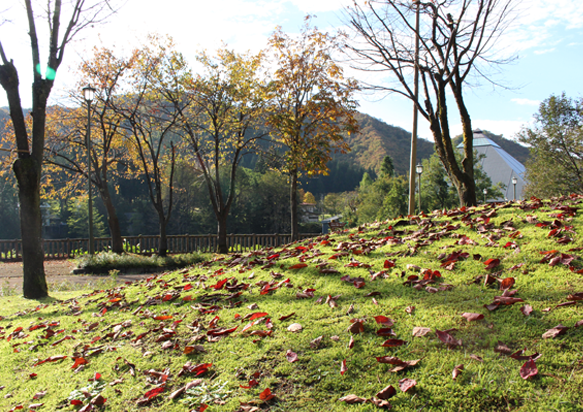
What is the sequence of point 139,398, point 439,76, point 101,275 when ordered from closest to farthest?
point 139,398, point 439,76, point 101,275

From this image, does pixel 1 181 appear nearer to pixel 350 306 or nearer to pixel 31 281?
pixel 31 281

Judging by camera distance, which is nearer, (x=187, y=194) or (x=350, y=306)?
(x=350, y=306)

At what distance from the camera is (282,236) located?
20.5 m

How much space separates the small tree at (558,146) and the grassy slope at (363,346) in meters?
28.2

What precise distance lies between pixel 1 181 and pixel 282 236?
148 feet

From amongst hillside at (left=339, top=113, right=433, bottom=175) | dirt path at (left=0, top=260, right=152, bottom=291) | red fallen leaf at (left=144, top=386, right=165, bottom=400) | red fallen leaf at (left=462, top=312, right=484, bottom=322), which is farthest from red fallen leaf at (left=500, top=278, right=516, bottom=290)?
hillside at (left=339, top=113, right=433, bottom=175)

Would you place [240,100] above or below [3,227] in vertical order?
above

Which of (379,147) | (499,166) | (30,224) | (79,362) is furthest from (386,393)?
(379,147)

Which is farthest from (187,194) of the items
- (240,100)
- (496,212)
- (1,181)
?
(496,212)

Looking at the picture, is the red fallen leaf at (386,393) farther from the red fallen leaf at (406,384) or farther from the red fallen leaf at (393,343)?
the red fallen leaf at (393,343)

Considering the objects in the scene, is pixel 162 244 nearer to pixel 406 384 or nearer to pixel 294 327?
pixel 294 327

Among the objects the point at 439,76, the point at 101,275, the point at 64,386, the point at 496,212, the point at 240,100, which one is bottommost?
→ the point at 101,275

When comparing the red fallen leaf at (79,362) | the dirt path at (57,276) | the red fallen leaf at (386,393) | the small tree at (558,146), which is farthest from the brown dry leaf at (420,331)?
the small tree at (558,146)

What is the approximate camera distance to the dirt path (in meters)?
11.7
